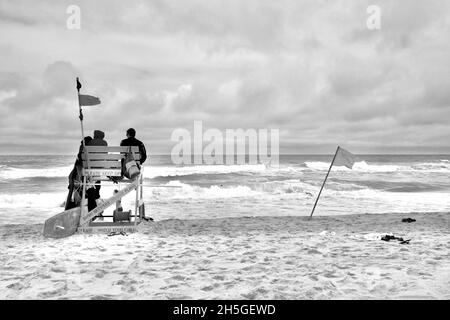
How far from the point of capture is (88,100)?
7.89m

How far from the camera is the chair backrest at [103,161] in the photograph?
26.1 ft

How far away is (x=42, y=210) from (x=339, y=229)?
11.6 metres

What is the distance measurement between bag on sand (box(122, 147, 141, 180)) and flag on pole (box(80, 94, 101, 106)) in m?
1.34

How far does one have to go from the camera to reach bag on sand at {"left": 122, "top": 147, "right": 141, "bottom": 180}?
7903 millimetres

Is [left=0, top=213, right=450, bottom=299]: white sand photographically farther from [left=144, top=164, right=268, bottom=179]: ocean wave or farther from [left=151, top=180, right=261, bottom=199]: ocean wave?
[left=144, top=164, right=268, bottom=179]: ocean wave

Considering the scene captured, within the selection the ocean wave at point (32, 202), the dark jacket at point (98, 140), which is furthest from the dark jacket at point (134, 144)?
the ocean wave at point (32, 202)

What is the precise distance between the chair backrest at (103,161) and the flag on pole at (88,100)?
100cm

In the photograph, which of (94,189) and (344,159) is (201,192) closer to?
(344,159)

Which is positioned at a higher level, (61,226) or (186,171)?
(186,171)

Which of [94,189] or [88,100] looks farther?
[94,189]

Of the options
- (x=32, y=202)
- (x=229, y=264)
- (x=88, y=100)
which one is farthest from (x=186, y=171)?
(x=229, y=264)

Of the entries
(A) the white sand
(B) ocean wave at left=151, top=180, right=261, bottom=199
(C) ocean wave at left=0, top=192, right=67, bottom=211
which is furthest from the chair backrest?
(B) ocean wave at left=151, top=180, right=261, bottom=199

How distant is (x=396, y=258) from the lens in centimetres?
578

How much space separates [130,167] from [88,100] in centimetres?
179
